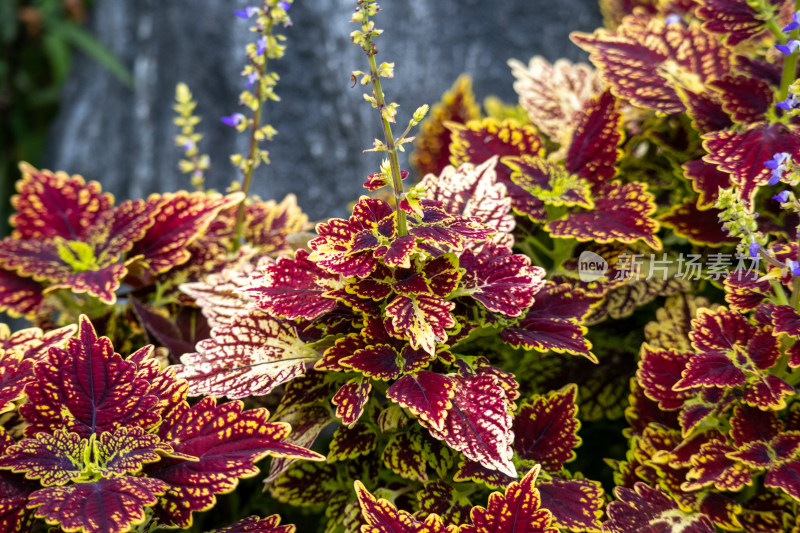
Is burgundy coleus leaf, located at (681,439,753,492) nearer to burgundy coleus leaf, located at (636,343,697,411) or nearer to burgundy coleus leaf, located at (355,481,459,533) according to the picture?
burgundy coleus leaf, located at (636,343,697,411)

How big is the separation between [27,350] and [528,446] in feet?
2.34

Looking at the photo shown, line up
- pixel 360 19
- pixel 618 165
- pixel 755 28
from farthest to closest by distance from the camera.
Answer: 1. pixel 618 165
2. pixel 755 28
3. pixel 360 19

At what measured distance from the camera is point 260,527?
34.4 inches

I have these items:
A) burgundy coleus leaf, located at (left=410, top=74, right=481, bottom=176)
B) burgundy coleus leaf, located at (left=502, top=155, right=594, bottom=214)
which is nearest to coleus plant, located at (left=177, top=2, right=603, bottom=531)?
burgundy coleus leaf, located at (left=502, top=155, right=594, bottom=214)

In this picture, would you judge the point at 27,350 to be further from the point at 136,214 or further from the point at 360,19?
the point at 360,19

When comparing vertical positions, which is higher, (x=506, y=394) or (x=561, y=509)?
(x=506, y=394)

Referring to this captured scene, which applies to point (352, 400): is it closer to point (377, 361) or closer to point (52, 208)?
point (377, 361)

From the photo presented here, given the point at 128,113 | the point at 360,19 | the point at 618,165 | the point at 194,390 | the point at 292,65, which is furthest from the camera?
the point at 128,113

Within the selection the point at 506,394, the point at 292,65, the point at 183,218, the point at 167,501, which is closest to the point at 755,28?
the point at 506,394

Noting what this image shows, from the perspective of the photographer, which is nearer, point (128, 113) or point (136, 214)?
point (136, 214)

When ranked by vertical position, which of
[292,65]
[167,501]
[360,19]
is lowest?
[167,501]

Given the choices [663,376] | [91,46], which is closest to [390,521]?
[663,376]

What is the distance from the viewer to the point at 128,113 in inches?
128

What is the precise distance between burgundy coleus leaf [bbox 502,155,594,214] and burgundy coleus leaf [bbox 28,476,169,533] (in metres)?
0.69
